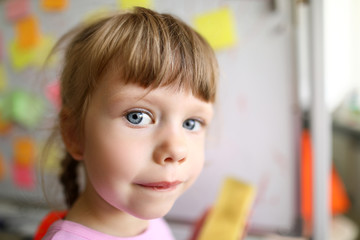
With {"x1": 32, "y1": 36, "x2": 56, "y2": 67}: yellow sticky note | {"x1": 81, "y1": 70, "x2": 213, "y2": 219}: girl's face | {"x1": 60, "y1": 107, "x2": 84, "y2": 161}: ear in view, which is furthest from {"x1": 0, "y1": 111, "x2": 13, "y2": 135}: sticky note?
{"x1": 81, "y1": 70, "x2": 213, "y2": 219}: girl's face

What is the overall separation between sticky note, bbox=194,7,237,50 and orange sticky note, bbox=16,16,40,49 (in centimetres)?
58

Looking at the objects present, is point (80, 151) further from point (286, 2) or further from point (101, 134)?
point (286, 2)

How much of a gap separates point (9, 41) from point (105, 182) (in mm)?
939

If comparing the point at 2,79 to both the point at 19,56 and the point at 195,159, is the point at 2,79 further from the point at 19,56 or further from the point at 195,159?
the point at 195,159

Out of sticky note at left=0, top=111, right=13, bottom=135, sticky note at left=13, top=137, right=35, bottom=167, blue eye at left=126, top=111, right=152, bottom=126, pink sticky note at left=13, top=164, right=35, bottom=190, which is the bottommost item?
pink sticky note at left=13, top=164, right=35, bottom=190

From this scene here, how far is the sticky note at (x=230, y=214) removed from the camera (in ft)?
2.50

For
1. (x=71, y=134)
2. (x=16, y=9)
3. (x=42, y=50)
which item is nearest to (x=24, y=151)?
(x=42, y=50)

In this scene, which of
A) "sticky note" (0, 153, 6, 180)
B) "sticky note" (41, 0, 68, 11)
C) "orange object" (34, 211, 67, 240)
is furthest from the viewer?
"sticky note" (0, 153, 6, 180)

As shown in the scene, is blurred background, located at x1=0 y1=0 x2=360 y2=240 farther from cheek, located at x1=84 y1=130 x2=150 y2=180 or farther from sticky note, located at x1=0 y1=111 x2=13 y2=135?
cheek, located at x1=84 y1=130 x2=150 y2=180

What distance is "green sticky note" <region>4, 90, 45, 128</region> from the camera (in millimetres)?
1145

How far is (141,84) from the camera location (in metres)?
0.46

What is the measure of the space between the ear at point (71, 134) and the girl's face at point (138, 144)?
7cm

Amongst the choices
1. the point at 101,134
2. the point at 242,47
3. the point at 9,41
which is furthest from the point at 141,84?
the point at 9,41

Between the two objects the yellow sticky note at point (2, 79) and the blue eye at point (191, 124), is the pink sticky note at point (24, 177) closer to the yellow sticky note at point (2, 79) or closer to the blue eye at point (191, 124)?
the yellow sticky note at point (2, 79)
